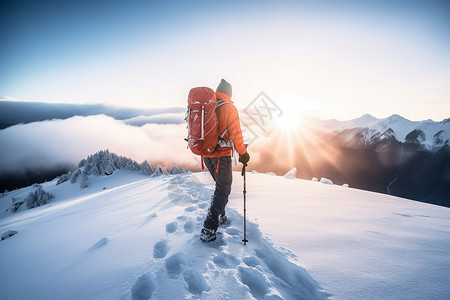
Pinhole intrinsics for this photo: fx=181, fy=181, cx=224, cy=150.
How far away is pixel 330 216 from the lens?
187 inches

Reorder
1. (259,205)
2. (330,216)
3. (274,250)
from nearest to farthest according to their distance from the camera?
1. (274,250)
2. (330,216)
3. (259,205)

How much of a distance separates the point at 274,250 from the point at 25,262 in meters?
4.71

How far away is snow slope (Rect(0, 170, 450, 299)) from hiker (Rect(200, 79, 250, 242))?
514 mm

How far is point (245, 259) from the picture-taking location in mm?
3092

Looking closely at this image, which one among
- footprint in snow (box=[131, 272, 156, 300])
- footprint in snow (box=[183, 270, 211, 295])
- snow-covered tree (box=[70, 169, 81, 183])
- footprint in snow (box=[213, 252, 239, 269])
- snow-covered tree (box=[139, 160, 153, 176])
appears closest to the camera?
footprint in snow (box=[131, 272, 156, 300])

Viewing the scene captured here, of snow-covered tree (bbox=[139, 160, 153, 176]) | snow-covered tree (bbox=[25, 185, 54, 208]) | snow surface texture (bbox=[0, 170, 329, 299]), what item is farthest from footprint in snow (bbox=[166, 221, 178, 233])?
snow-covered tree (bbox=[139, 160, 153, 176])

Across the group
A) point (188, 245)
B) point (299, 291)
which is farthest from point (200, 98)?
point (299, 291)

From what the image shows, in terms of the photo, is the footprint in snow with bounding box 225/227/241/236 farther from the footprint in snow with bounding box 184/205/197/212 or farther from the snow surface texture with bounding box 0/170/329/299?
the footprint in snow with bounding box 184/205/197/212

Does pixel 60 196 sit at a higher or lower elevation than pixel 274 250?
lower

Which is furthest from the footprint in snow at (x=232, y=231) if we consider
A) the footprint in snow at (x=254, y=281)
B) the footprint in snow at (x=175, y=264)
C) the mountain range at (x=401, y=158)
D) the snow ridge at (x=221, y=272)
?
the mountain range at (x=401, y=158)

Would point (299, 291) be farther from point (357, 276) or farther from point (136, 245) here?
point (136, 245)

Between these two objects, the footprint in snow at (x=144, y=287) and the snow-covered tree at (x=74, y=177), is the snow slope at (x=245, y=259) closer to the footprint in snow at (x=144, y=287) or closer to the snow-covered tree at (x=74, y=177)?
the footprint in snow at (x=144, y=287)

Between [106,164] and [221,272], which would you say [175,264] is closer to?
[221,272]

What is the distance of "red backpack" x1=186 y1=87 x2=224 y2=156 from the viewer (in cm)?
362
